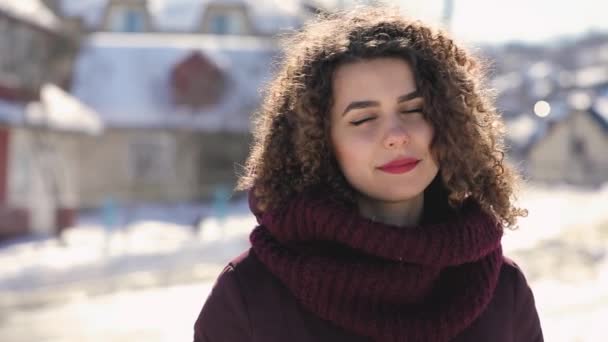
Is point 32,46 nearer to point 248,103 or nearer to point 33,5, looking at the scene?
point 33,5

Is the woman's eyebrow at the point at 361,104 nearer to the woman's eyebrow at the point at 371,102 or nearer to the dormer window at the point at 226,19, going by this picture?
the woman's eyebrow at the point at 371,102

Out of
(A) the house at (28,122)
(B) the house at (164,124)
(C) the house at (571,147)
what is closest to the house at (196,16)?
(B) the house at (164,124)

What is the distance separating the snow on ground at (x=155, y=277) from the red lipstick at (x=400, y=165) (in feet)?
5.80

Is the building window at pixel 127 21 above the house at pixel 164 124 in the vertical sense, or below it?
above

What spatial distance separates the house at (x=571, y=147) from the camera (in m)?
41.1

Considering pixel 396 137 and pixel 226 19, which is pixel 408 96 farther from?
pixel 226 19

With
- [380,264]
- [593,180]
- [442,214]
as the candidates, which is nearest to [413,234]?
[380,264]

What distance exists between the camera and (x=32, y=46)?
15875mm

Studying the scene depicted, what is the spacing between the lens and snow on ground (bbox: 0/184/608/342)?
7574 millimetres

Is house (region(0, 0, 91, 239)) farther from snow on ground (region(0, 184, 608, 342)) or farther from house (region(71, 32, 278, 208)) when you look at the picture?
house (region(71, 32, 278, 208))

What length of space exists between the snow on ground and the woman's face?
5.78 ft

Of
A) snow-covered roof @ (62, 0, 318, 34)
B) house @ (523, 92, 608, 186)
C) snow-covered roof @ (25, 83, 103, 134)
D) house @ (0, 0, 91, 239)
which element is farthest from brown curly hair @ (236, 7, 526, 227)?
house @ (523, 92, 608, 186)

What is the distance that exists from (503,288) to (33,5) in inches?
629

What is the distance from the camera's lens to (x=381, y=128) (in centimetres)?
164
